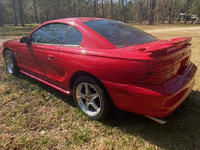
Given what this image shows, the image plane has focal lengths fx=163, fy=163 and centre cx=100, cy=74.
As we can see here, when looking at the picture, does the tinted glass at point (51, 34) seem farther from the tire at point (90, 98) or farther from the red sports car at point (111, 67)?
the tire at point (90, 98)

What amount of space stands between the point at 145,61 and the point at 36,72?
246 cm

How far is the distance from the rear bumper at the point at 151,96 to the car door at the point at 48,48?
1154 millimetres

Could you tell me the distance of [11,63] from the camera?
4.30m

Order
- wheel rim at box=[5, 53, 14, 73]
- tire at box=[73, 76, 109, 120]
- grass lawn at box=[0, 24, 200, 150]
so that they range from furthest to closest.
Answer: wheel rim at box=[5, 53, 14, 73] → tire at box=[73, 76, 109, 120] → grass lawn at box=[0, 24, 200, 150]

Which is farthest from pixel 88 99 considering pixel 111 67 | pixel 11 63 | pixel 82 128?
pixel 11 63

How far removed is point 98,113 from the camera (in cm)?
244

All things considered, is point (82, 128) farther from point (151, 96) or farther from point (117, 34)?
point (117, 34)

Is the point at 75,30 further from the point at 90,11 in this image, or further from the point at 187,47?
the point at 90,11

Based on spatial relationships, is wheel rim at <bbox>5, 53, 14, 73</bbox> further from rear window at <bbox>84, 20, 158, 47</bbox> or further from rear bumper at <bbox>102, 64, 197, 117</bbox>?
rear bumper at <bbox>102, 64, 197, 117</bbox>

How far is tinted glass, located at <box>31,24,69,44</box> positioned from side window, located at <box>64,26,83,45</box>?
0.12 metres

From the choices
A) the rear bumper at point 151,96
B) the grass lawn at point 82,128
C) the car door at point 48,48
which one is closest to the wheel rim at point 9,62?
the car door at point 48,48

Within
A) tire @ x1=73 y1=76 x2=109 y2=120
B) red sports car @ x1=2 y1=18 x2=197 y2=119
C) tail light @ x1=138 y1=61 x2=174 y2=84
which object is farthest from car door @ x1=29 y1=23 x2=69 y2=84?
tail light @ x1=138 y1=61 x2=174 y2=84

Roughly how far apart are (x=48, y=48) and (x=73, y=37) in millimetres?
574

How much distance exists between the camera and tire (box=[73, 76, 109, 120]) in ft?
7.52
